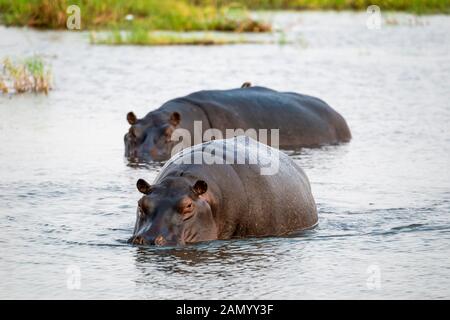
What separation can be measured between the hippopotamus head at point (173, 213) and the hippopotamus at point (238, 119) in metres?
4.62

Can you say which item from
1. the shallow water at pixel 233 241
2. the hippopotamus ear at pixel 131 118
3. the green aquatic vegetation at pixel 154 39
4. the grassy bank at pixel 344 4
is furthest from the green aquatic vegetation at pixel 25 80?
the grassy bank at pixel 344 4

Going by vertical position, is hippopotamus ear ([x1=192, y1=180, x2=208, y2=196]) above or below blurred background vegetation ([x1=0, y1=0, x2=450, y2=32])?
below

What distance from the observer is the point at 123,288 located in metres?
7.54

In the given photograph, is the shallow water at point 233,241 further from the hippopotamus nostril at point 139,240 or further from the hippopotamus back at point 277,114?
the hippopotamus back at point 277,114

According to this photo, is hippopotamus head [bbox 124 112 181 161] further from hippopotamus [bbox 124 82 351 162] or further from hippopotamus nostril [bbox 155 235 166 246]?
hippopotamus nostril [bbox 155 235 166 246]

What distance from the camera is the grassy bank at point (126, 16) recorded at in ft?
89.3

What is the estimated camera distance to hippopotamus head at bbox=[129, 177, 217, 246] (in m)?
8.03

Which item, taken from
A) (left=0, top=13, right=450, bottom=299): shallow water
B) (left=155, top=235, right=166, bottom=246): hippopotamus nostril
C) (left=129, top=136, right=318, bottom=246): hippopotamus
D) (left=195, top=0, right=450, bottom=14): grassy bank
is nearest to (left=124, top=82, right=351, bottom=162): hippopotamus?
(left=0, top=13, right=450, bottom=299): shallow water

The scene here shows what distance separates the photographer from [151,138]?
13.0 meters

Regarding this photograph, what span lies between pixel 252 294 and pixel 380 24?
24.2 metres

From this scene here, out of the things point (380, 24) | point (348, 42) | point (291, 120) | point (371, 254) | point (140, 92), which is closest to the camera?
point (371, 254)

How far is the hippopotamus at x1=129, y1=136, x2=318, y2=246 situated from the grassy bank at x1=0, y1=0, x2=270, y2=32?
60.0 feet
